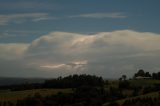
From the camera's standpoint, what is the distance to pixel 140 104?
653ft

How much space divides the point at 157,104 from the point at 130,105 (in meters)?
12.5

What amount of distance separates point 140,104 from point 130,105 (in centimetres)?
553

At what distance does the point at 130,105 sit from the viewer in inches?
7746

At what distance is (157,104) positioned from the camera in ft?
643

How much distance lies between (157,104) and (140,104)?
8103 mm
